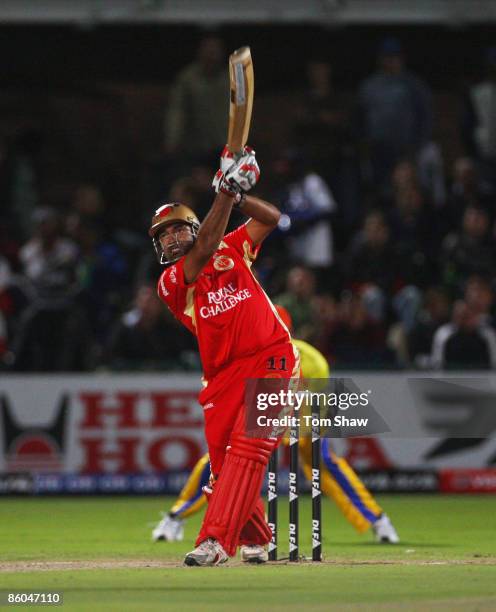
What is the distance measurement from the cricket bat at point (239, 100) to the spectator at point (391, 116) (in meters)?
10.1

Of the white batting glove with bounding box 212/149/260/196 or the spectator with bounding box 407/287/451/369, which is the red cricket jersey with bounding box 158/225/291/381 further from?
the spectator with bounding box 407/287/451/369

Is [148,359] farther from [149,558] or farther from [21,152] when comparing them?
[149,558]

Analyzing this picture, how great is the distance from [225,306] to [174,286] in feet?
1.16

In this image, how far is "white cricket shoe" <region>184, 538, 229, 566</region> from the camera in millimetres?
9523

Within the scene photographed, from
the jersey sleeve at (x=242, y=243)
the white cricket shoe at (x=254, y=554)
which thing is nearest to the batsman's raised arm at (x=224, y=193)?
the jersey sleeve at (x=242, y=243)

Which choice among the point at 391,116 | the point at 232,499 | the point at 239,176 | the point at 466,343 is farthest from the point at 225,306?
the point at 391,116

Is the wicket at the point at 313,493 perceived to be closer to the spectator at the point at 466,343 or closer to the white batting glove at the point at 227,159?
the white batting glove at the point at 227,159

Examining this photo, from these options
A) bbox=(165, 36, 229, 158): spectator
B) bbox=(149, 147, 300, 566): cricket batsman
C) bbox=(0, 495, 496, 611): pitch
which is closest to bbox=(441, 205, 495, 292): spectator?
bbox=(165, 36, 229, 158): spectator

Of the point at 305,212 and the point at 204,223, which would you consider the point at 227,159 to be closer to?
the point at 204,223

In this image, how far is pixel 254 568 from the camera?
959cm

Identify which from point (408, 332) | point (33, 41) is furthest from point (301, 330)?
point (33, 41)

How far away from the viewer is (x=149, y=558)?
10641 millimetres

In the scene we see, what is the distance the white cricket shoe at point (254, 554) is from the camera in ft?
32.7

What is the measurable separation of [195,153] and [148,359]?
3.44 m
